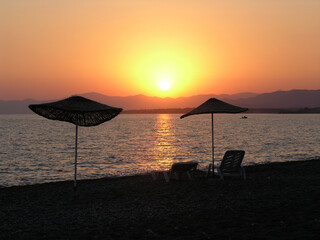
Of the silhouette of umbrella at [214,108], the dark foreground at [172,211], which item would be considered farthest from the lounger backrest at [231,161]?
the silhouette of umbrella at [214,108]

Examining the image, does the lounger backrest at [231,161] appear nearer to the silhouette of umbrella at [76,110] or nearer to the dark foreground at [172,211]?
the dark foreground at [172,211]

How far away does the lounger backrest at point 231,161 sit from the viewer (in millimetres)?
12555

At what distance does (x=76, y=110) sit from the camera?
9.40 m

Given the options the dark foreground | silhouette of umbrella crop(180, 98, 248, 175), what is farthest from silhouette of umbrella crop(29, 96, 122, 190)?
silhouette of umbrella crop(180, 98, 248, 175)

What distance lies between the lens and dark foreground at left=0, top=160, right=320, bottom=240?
646 centimetres

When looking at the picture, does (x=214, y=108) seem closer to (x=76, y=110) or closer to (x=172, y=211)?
(x=76, y=110)

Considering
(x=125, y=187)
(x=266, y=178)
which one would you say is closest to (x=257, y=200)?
(x=266, y=178)

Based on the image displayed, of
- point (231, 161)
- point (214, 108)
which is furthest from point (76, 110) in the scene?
point (231, 161)

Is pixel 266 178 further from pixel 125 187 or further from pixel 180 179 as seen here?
pixel 125 187

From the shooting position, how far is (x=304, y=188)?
10180mm

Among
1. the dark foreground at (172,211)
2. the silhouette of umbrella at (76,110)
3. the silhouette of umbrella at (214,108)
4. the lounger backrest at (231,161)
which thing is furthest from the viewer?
the lounger backrest at (231,161)

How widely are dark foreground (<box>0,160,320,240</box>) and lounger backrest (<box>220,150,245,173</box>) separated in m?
0.52

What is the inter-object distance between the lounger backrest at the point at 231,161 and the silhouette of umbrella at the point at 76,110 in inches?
167

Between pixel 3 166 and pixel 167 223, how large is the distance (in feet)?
79.8
